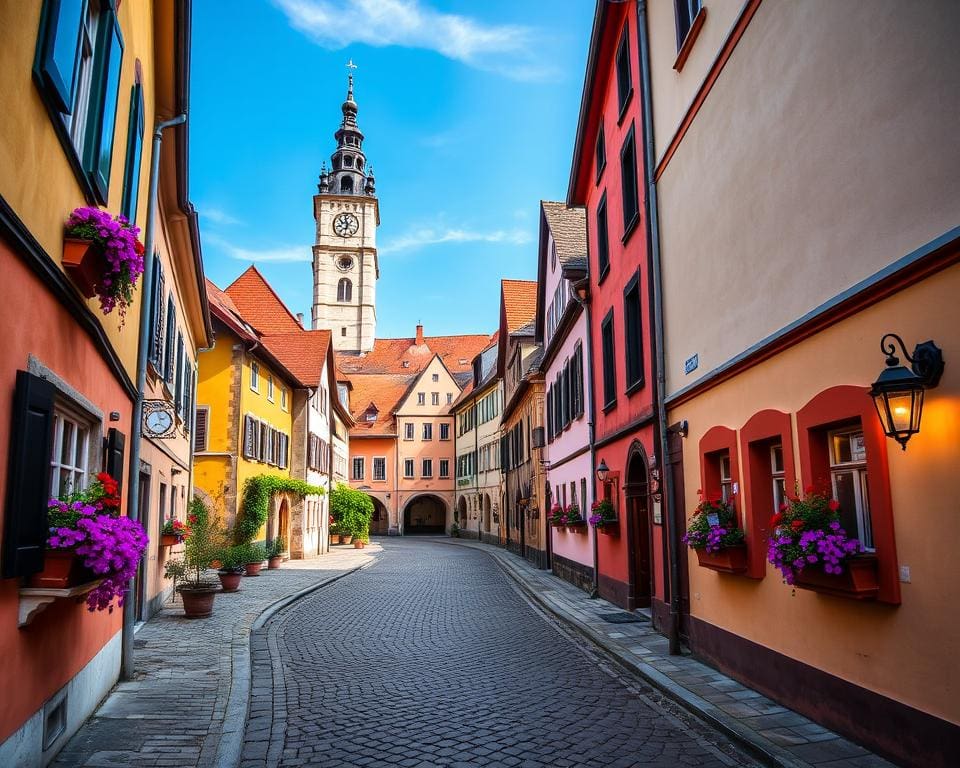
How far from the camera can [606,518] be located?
1510 centimetres

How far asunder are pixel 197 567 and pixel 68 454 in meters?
9.41

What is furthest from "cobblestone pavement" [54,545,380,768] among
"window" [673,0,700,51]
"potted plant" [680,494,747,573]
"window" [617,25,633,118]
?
"window" [617,25,633,118]

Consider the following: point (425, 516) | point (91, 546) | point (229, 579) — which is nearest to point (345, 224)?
point (425, 516)

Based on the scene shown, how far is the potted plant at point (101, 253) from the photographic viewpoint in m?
5.48

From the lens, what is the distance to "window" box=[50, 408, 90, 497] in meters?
5.95

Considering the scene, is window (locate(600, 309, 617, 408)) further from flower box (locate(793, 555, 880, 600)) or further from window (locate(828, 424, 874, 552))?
flower box (locate(793, 555, 880, 600))

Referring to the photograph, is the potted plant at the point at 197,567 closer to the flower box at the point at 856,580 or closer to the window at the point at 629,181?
the window at the point at 629,181

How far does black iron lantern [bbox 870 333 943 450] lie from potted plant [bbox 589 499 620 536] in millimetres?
9849

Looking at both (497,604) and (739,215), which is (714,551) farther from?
(497,604)

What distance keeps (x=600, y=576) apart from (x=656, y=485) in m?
5.39

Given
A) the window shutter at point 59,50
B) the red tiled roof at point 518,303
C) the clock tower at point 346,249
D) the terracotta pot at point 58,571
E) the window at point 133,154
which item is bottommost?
the terracotta pot at point 58,571

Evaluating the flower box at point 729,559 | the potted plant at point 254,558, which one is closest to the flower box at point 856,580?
the flower box at point 729,559

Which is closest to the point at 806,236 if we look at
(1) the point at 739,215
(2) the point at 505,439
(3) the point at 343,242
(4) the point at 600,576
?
(1) the point at 739,215

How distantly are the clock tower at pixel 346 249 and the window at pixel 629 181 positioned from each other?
6684 centimetres
